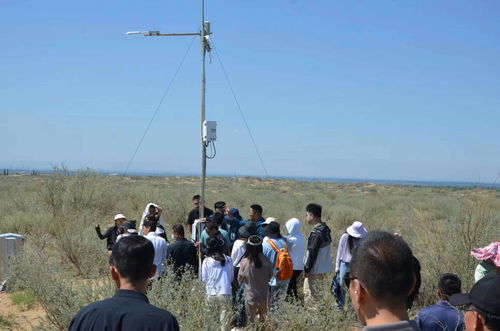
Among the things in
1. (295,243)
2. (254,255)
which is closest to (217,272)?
(254,255)

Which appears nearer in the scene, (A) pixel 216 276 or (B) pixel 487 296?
(B) pixel 487 296

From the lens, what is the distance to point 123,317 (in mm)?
2775

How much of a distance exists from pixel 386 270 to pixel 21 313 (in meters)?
7.46

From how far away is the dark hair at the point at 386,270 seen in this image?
204 cm

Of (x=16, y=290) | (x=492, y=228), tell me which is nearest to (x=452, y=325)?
(x=492, y=228)

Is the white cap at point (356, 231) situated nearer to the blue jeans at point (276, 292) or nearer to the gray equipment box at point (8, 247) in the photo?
the blue jeans at point (276, 292)

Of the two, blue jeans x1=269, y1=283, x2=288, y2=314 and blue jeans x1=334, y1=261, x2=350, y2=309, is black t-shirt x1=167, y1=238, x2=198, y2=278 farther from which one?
blue jeans x1=334, y1=261, x2=350, y2=309

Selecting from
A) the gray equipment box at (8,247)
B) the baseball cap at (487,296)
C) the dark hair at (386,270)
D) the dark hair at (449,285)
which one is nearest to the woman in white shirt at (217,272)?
the dark hair at (449,285)

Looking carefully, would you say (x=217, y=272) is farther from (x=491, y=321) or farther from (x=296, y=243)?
(x=491, y=321)

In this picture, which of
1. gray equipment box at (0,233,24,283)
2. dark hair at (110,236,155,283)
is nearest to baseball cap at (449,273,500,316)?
dark hair at (110,236,155,283)

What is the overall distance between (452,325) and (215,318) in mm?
2466

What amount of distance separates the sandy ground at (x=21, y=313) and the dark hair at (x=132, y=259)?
4890mm

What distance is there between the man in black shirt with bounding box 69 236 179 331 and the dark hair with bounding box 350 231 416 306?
1256mm

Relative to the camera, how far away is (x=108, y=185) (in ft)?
59.0
